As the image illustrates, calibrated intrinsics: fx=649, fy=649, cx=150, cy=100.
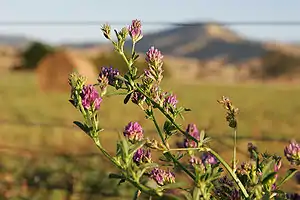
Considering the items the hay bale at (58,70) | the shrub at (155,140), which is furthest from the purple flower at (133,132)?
the hay bale at (58,70)

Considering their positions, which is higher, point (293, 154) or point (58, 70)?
point (58, 70)

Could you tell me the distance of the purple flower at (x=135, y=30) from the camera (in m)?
0.98

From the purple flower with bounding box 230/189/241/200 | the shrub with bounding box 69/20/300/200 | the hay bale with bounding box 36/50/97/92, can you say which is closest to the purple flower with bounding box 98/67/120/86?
the shrub with bounding box 69/20/300/200

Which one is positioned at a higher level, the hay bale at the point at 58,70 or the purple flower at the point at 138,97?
the hay bale at the point at 58,70

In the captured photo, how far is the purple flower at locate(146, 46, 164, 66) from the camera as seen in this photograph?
3.21 feet

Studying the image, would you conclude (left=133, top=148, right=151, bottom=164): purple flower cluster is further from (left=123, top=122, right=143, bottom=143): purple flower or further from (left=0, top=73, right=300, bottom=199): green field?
(left=0, top=73, right=300, bottom=199): green field

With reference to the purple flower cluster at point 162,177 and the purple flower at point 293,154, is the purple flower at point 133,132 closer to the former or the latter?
the purple flower cluster at point 162,177

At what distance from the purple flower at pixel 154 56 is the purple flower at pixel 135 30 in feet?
0.09

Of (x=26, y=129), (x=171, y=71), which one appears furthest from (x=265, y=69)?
(x=26, y=129)

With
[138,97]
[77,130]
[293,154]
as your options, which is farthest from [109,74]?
[77,130]

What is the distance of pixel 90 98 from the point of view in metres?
0.91

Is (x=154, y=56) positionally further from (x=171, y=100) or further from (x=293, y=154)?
(x=293, y=154)

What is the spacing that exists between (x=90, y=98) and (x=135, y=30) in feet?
0.47

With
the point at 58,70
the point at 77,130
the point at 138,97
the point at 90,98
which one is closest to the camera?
the point at 90,98
